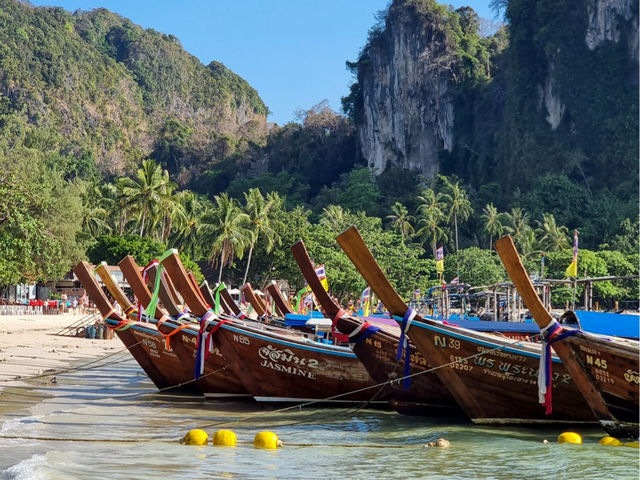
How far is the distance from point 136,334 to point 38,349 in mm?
10404

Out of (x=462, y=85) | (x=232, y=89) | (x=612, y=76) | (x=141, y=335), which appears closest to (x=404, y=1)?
(x=462, y=85)

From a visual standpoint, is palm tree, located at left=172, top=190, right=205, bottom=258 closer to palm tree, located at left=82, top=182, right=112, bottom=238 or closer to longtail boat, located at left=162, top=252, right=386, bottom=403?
palm tree, located at left=82, top=182, right=112, bottom=238

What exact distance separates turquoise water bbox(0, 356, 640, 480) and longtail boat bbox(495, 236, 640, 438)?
0.55 metres

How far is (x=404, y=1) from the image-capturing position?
3969 inches

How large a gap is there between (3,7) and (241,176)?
220ft

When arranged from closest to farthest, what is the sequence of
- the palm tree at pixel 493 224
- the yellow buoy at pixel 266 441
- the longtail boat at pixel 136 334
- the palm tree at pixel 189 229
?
the yellow buoy at pixel 266 441 < the longtail boat at pixel 136 334 < the palm tree at pixel 189 229 < the palm tree at pixel 493 224

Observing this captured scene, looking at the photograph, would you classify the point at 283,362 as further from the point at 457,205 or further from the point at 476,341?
the point at 457,205

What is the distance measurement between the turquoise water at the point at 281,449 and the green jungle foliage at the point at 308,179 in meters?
14.5

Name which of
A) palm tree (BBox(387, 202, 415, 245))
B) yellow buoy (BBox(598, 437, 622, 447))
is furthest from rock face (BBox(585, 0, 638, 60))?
yellow buoy (BBox(598, 437, 622, 447))

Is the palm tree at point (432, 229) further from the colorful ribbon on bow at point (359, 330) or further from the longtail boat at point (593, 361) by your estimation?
the longtail boat at point (593, 361)

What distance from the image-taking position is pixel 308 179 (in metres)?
105

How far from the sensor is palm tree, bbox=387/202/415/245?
82125 mm

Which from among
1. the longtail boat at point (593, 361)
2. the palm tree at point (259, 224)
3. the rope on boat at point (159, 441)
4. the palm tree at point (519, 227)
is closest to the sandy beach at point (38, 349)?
the rope on boat at point (159, 441)

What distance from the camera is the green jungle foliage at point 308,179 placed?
57625 mm
